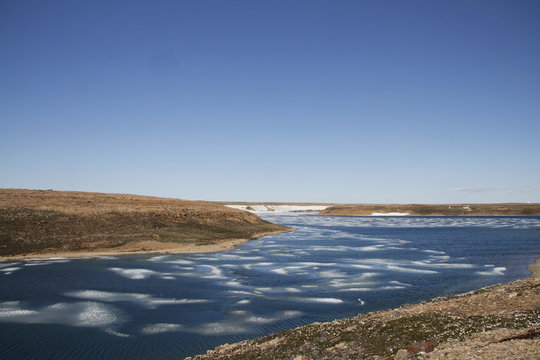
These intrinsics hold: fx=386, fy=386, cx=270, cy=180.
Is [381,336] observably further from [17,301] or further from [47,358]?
[17,301]

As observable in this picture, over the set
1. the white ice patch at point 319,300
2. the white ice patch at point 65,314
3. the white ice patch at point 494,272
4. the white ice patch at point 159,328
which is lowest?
the white ice patch at point 65,314

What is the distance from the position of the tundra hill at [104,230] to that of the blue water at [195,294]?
17.2ft

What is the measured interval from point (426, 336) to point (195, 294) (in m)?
15.0

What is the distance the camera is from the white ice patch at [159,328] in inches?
656

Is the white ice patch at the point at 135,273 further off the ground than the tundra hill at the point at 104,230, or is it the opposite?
the tundra hill at the point at 104,230

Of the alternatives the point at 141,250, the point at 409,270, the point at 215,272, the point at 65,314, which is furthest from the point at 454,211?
the point at 65,314

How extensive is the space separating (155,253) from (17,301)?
1832cm

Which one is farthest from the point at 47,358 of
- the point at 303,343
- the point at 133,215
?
the point at 133,215

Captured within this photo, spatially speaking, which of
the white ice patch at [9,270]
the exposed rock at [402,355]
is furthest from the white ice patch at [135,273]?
the exposed rock at [402,355]

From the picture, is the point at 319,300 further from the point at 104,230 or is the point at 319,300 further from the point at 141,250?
the point at 104,230

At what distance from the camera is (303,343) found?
1326 cm

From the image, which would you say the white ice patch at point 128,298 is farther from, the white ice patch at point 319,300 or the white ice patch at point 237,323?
the white ice patch at point 319,300

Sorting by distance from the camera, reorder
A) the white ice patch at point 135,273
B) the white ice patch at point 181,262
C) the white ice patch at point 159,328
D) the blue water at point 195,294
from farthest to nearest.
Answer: the white ice patch at point 181,262 → the white ice patch at point 135,273 → the white ice patch at point 159,328 → the blue water at point 195,294

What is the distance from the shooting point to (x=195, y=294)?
76.5ft
